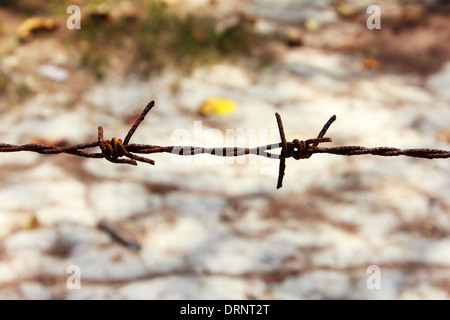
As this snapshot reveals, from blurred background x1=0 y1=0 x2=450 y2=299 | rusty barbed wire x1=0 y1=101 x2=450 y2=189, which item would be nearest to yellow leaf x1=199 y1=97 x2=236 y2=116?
blurred background x1=0 y1=0 x2=450 y2=299

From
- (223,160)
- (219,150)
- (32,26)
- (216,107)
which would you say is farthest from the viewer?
(32,26)

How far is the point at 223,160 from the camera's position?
6.89 feet

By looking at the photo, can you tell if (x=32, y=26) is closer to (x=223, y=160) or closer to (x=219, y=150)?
(x=223, y=160)

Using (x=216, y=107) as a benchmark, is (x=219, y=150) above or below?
below

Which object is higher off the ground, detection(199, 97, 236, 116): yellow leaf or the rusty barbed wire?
detection(199, 97, 236, 116): yellow leaf

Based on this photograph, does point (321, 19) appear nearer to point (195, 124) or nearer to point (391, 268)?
point (195, 124)

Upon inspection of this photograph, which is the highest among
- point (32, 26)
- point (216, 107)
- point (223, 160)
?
point (32, 26)

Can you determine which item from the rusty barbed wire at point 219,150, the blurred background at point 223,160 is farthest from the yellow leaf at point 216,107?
the rusty barbed wire at point 219,150

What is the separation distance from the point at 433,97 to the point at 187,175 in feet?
5.00

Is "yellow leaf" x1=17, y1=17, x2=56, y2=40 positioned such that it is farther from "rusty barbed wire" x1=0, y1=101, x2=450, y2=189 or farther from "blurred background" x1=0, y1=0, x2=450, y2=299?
"rusty barbed wire" x1=0, y1=101, x2=450, y2=189

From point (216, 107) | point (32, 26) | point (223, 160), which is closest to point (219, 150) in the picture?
point (223, 160)

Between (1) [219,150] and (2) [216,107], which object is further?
(2) [216,107]

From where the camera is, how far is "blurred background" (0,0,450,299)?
1.60m
